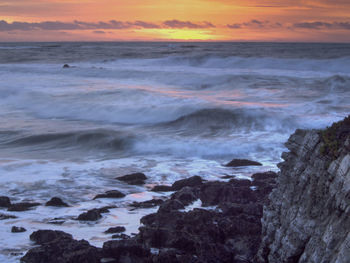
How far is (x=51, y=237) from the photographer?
26.7 ft

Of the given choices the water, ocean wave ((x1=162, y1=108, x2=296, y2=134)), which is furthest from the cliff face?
ocean wave ((x1=162, y1=108, x2=296, y2=134))

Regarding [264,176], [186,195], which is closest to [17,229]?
[186,195]

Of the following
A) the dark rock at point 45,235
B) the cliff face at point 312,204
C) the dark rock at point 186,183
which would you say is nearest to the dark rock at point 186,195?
the dark rock at point 186,183

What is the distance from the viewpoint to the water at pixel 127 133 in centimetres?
1130

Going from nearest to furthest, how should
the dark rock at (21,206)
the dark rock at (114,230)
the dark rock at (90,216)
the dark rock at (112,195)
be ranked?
the dark rock at (114,230) → the dark rock at (90,216) → the dark rock at (21,206) → the dark rock at (112,195)

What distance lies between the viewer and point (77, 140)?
63.5 feet

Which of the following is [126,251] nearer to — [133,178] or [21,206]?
[21,206]

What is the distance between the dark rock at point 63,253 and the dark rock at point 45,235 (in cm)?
37

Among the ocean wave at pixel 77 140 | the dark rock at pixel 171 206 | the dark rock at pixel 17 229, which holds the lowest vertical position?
the ocean wave at pixel 77 140

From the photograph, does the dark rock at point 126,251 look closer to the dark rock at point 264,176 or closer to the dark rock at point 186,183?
the dark rock at point 186,183

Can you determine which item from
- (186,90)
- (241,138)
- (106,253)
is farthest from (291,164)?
(186,90)

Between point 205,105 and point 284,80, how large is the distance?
737 inches

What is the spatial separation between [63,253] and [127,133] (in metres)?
13.9

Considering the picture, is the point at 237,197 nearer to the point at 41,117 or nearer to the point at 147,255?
the point at 147,255
